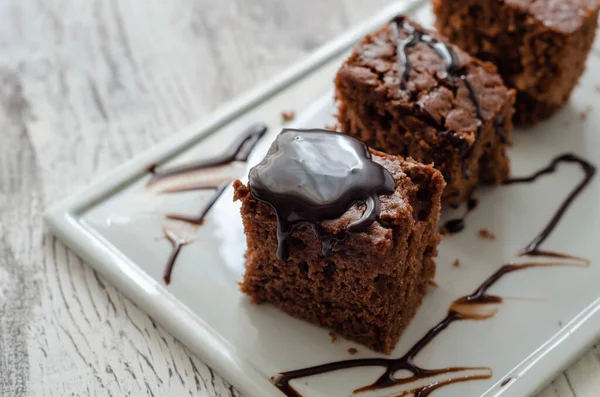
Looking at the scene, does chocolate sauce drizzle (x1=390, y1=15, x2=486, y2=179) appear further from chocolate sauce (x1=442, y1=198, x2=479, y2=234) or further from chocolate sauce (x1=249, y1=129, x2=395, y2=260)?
chocolate sauce (x1=249, y1=129, x2=395, y2=260)

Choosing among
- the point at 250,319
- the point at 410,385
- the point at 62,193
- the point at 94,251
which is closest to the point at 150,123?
the point at 62,193

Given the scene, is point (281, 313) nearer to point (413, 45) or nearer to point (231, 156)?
point (231, 156)

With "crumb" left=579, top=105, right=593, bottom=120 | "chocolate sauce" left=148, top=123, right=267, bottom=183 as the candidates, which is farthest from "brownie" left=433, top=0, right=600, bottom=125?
"chocolate sauce" left=148, top=123, right=267, bottom=183

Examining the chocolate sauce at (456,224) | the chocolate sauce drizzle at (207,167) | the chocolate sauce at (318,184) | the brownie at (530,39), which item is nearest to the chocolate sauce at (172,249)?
the chocolate sauce drizzle at (207,167)

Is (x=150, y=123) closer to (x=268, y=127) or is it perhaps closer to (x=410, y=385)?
(x=268, y=127)

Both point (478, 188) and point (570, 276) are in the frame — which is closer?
point (570, 276)

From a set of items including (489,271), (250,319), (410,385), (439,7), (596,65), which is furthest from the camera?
(596,65)

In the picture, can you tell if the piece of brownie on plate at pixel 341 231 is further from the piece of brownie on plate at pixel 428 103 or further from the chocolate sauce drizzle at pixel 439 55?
the chocolate sauce drizzle at pixel 439 55
